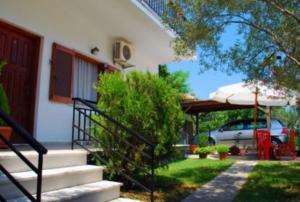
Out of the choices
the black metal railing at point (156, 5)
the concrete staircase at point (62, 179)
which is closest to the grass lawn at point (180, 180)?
the concrete staircase at point (62, 179)

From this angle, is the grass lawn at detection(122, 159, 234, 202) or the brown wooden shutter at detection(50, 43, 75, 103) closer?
the grass lawn at detection(122, 159, 234, 202)

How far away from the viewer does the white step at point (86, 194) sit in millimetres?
4609

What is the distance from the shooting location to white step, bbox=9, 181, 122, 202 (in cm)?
461

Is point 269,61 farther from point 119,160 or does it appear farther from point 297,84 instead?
point 119,160

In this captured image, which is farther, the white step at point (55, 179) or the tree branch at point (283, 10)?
the tree branch at point (283, 10)

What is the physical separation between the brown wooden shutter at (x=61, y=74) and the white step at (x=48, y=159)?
241 centimetres

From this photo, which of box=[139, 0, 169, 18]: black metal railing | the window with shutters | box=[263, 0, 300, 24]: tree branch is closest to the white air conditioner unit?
the window with shutters

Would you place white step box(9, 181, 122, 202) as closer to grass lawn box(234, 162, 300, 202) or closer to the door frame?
grass lawn box(234, 162, 300, 202)

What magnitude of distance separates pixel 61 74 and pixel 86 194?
427 cm

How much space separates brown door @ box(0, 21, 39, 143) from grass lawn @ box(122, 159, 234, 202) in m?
2.92

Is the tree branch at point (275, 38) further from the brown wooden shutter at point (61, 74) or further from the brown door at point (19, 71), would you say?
the brown door at point (19, 71)

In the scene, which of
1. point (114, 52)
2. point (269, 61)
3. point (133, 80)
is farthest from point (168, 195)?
point (114, 52)

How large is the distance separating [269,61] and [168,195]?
3629 mm

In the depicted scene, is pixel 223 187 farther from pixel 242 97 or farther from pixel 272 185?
pixel 242 97
